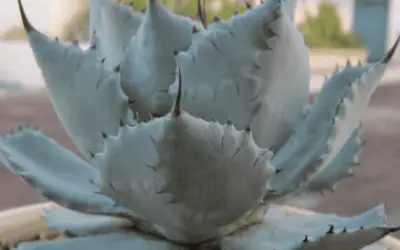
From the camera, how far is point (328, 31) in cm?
244

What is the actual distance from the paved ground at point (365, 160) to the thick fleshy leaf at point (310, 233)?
0.59 metres

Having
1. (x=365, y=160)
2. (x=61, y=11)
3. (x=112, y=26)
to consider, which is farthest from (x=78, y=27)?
(x=112, y=26)

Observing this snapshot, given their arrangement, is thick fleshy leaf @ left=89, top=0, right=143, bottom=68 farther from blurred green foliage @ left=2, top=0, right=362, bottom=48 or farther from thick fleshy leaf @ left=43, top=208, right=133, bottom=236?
blurred green foliage @ left=2, top=0, right=362, bottom=48

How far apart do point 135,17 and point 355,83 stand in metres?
0.16

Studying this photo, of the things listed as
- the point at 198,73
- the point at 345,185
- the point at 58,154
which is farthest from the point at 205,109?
the point at 345,185

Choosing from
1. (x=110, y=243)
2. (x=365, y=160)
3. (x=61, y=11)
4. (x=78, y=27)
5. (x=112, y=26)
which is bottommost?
(x=110, y=243)

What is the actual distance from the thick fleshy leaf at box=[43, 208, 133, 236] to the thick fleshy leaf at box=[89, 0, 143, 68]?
0.32 ft

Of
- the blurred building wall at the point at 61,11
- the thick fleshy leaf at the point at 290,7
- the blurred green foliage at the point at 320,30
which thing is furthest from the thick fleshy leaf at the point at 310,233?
the blurred building wall at the point at 61,11

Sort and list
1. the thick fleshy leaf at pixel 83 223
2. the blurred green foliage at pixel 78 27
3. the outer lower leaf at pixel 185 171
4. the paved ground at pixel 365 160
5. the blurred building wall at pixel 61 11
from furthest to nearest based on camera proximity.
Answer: the blurred building wall at pixel 61 11, the blurred green foliage at pixel 78 27, the paved ground at pixel 365 160, the thick fleshy leaf at pixel 83 223, the outer lower leaf at pixel 185 171

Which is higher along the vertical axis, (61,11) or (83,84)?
(61,11)

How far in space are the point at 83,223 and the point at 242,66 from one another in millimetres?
148

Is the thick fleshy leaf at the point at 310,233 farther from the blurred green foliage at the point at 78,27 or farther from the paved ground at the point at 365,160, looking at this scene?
the blurred green foliage at the point at 78,27

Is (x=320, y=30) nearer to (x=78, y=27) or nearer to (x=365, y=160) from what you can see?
(x=78, y=27)

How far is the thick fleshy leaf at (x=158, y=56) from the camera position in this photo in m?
0.32
